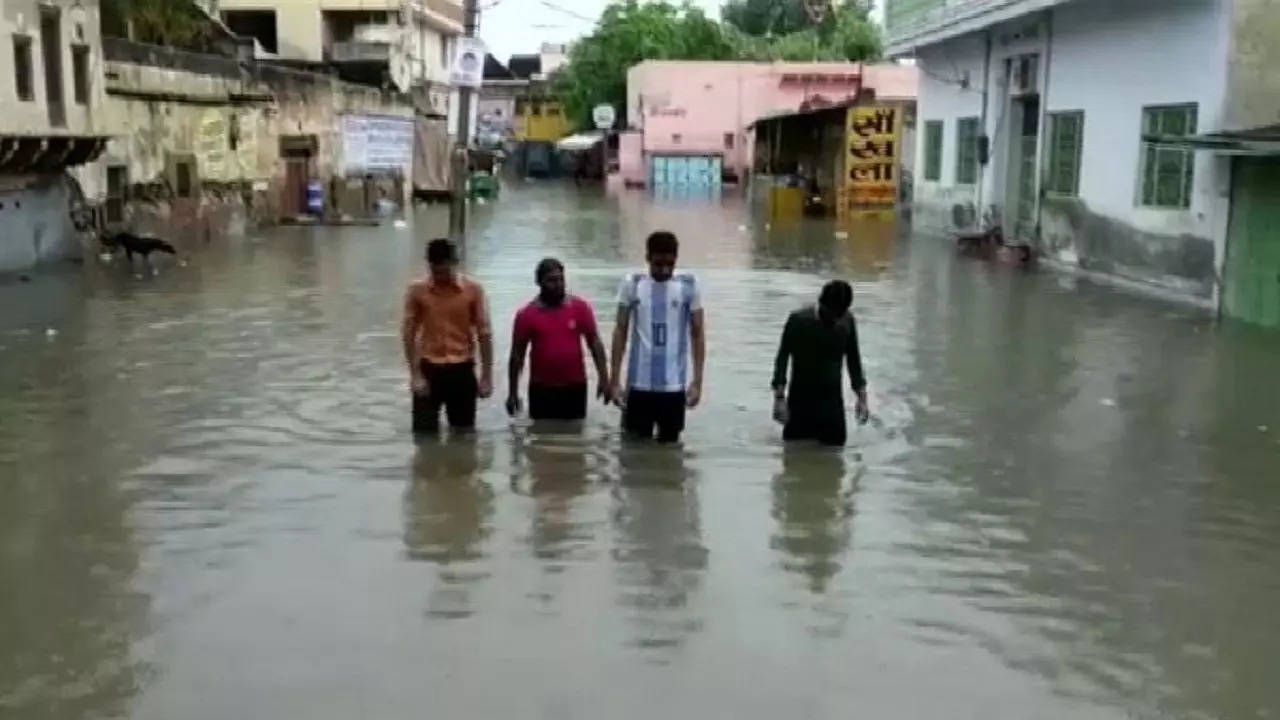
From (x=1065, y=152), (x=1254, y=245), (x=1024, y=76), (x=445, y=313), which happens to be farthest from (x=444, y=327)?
(x=1024, y=76)

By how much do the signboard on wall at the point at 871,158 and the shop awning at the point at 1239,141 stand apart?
19313mm

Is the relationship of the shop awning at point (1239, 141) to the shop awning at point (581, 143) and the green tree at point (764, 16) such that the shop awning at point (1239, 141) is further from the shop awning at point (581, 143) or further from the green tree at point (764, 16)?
the green tree at point (764, 16)

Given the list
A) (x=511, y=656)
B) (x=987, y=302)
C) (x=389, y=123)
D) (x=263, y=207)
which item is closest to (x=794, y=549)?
(x=511, y=656)

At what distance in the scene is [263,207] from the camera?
30281mm

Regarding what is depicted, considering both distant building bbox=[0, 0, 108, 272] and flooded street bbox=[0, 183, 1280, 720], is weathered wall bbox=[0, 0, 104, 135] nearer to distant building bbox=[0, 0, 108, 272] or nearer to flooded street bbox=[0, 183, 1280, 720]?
distant building bbox=[0, 0, 108, 272]

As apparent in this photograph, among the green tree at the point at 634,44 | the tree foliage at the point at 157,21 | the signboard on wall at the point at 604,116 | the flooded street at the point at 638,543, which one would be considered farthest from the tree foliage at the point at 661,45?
the flooded street at the point at 638,543

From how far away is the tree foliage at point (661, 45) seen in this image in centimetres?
6788

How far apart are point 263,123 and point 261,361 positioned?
65.0 feet

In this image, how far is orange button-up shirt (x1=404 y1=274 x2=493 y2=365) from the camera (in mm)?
8438

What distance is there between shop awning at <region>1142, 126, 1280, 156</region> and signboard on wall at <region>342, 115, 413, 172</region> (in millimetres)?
25347

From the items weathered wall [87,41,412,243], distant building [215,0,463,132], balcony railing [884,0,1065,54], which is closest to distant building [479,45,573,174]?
Result: distant building [215,0,463,132]

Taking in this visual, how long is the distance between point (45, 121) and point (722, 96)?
4224 centimetres

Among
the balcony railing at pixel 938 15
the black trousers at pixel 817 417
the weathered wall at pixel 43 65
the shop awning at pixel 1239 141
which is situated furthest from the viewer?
the balcony railing at pixel 938 15

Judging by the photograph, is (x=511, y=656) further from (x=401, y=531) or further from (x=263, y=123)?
(x=263, y=123)
